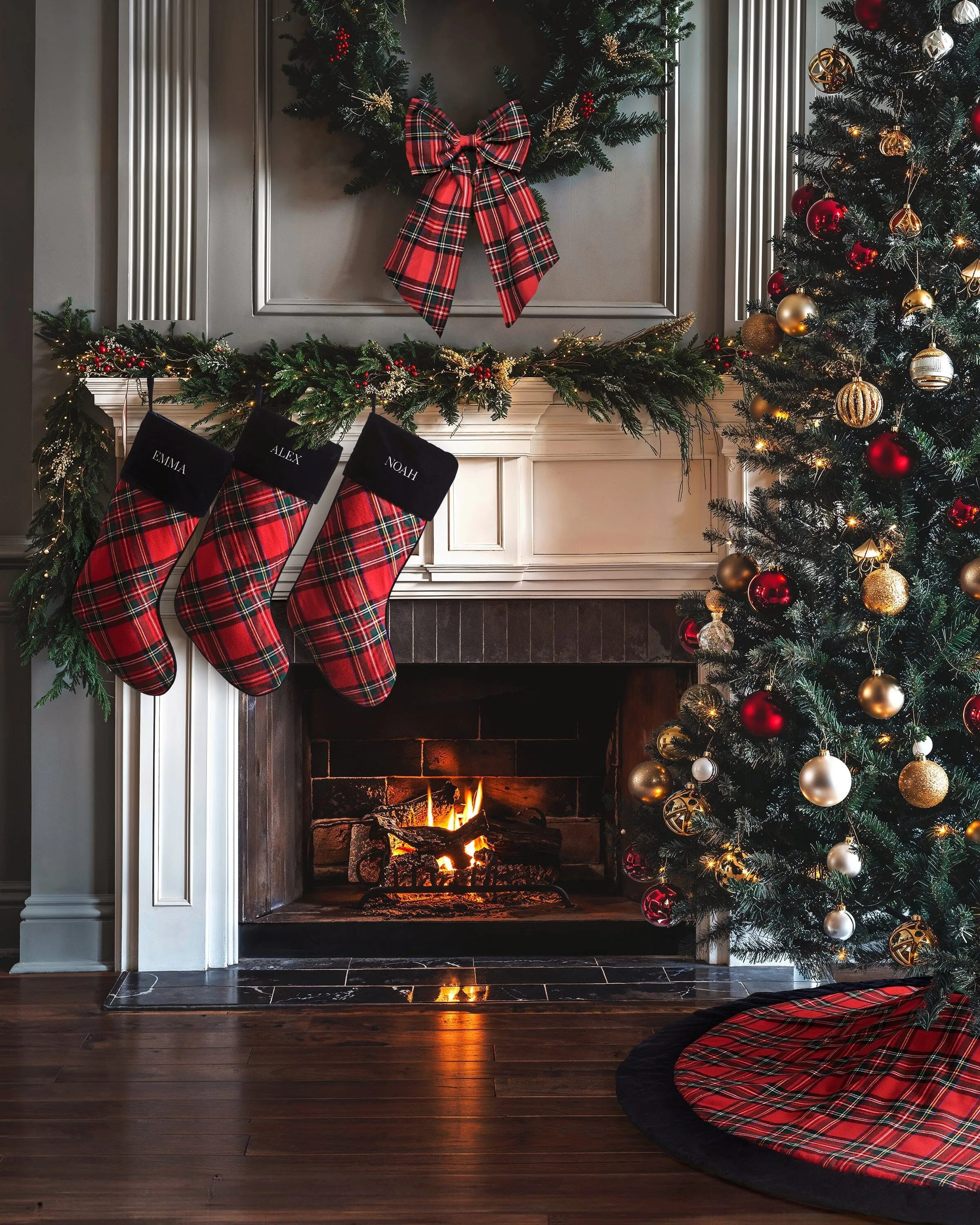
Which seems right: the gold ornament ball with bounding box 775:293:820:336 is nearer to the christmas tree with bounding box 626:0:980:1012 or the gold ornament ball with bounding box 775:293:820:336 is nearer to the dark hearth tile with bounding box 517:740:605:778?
the christmas tree with bounding box 626:0:980:1012

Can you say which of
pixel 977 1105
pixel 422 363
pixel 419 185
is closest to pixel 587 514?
pixel 422 363

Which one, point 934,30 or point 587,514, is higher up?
point 934,30

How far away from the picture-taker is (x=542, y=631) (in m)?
2.56

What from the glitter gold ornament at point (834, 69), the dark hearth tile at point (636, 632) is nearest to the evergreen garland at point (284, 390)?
the dark hearth tile at point (636, 632)

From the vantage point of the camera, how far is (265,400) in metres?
2.45

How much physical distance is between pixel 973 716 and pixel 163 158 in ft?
7.19

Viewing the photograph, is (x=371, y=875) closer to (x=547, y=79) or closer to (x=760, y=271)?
Answer: (x=760, y=271)

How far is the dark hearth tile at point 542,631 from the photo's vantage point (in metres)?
2.56

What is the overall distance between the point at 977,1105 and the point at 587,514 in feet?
4.80

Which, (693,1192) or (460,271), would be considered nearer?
(693,1192)

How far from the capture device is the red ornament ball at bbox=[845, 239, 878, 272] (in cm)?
170

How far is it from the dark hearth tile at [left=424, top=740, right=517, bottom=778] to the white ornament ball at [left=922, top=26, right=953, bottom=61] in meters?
1.93

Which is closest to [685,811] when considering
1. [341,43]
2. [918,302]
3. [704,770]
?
[704,770]

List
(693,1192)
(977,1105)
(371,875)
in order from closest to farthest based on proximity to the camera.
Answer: (693,1192), (977,1105), (371,875)
